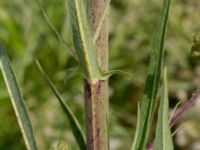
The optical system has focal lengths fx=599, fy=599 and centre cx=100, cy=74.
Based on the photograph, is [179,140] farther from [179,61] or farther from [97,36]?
[97,36]

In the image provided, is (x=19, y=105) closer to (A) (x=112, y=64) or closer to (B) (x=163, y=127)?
(B) (x=163, y=127)

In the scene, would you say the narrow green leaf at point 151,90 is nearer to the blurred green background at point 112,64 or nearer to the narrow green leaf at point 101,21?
the narrow green leaf at point 101,21

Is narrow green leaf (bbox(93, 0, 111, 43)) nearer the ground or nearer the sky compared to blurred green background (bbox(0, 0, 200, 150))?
nearer the sky

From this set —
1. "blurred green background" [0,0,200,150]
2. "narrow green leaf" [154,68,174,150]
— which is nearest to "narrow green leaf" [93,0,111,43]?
"narrow green leaf" [154,68,174,150]

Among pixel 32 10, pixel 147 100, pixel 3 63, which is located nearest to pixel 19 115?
pixel 3 63

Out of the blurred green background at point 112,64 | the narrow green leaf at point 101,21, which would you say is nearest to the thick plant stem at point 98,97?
the narrow green leaf at point 101,21

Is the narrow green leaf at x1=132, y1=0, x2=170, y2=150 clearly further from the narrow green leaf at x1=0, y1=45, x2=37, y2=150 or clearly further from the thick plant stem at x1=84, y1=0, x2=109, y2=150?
the narrow green leaf at x1=0, y1=45, x2=37, y2=150
